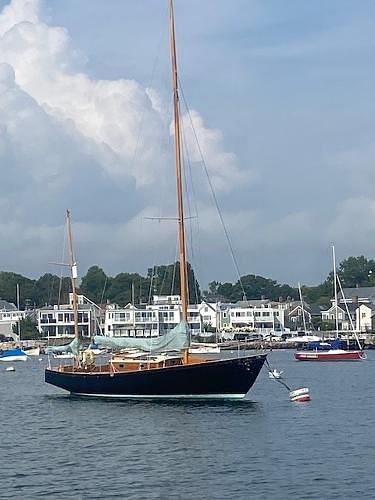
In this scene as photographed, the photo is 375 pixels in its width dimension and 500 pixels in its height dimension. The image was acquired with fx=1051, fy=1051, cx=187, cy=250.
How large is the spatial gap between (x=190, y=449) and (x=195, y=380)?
13.8 metres

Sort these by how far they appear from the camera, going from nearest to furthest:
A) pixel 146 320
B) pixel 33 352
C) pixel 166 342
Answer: pixel 166 342, pixel 33 352, pixel 146 320

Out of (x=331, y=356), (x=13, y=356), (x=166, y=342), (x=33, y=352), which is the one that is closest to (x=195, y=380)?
(x=166, y=342)

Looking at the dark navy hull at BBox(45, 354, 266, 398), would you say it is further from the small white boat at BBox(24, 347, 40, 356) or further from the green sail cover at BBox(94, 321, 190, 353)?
the small white boat at BBox(24, 347, 40, 356)

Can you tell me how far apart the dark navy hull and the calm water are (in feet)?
2.48

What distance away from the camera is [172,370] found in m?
55.7

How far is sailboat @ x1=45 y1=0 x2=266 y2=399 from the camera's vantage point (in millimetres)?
55219

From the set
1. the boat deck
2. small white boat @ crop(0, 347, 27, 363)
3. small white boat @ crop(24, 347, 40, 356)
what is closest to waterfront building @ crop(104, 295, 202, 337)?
small white boat @ crop(24, 347, 40, 356)

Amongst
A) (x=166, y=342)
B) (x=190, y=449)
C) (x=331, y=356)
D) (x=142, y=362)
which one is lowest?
(x=190, y=449)

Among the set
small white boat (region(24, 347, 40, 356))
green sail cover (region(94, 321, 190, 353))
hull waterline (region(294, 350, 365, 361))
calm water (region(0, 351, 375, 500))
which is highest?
small white boat (region(24, 347, 40, 356))

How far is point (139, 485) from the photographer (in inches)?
1341

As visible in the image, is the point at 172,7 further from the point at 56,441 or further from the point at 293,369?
the point at 293,369

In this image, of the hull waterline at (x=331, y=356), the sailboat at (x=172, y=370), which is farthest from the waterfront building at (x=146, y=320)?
the sailboat at (x=172, y=370)

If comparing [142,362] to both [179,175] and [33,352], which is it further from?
[33,352]

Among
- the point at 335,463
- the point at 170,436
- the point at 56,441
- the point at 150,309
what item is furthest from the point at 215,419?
the point at 150,309
